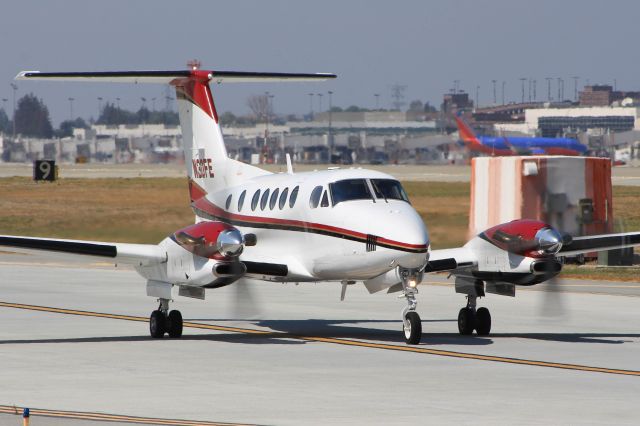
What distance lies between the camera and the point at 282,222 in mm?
23109

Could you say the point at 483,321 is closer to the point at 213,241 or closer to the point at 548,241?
the point at 548,241

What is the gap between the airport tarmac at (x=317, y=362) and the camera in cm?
1493

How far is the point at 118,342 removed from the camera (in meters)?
22.8

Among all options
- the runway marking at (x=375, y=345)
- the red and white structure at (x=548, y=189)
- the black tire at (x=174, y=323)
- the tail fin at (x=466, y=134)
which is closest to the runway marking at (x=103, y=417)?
the runway marking at (x=375, y=345)

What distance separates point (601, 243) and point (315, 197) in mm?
5542

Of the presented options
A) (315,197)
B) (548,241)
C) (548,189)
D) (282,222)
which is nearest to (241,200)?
(282,222)

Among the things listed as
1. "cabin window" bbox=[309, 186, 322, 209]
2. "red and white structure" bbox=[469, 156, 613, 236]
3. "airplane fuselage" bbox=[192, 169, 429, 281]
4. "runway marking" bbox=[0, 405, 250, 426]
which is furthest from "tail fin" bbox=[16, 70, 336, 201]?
"red and white structure" bbox=[469, 156, 613, 236]

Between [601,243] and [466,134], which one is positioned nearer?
[601,243]

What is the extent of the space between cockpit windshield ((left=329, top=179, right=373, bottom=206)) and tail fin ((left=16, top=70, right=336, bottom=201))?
177 inches

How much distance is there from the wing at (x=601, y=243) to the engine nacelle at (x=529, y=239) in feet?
2.81

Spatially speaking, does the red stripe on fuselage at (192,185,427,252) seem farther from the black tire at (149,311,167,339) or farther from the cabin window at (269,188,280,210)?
the black tire at (149,311,167,339)

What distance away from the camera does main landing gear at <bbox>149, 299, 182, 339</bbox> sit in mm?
23156

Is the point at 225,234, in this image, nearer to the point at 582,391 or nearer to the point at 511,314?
the point at 582,391

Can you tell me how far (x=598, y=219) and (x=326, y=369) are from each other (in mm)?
25835
